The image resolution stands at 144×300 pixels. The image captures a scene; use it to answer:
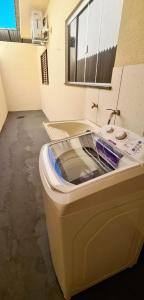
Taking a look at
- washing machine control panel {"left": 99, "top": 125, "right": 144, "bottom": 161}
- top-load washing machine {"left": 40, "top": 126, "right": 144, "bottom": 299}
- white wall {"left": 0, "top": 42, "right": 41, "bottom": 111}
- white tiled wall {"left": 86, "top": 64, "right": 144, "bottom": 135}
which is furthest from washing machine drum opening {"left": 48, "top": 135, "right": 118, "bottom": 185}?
white wall {"left": 0, "top": 42, "right": 41, "bottom": 111}

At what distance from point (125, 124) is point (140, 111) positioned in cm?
17

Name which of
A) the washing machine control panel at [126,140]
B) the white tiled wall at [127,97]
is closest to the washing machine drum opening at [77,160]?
the washing machine control panel at [126,140]

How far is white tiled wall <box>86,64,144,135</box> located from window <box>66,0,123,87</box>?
123mm

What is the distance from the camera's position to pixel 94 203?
0.59 meters

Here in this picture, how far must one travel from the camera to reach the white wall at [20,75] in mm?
5416

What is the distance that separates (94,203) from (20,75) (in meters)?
6.40

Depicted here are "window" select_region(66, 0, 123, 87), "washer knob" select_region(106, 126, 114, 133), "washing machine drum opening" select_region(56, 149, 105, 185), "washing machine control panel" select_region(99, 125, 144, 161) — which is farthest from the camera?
"window" select_region(66, 0, 123, 87)

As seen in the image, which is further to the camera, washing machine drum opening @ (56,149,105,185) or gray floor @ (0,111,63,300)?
gray floor @ (0,111,63,300)

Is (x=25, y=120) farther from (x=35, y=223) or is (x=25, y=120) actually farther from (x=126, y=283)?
(x=126, y=283)

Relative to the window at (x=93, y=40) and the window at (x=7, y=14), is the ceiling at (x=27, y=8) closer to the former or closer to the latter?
the window at (x=7, y=14)

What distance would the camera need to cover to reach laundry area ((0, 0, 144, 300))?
0.64 meters

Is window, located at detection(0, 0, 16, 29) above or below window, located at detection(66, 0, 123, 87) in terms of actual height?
above

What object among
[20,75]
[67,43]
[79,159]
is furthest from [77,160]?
[20,75]

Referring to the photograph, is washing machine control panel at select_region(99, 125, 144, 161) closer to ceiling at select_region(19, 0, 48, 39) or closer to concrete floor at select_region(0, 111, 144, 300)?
concrete floor at select_region(0, 111, 144, 300)
